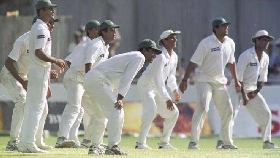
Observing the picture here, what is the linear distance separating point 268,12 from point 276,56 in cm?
186

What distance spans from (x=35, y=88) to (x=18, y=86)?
236 centimetres

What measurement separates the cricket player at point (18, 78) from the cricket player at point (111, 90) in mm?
1495

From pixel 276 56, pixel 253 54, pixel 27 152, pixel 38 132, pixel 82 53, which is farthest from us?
pixel 276 56

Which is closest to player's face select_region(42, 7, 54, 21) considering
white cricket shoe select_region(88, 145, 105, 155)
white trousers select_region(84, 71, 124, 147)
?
white trousers select_region(84, 71, 124, 147)

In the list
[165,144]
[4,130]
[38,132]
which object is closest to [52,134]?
[4,130]

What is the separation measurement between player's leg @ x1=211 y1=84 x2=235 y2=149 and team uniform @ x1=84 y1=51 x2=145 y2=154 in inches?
150

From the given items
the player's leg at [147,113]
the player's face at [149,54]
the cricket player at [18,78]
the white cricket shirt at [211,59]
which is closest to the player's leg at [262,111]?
the white cricket shirt at [211,59]

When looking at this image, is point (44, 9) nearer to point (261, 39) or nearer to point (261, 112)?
point (261, 39)

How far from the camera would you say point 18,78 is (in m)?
16.3

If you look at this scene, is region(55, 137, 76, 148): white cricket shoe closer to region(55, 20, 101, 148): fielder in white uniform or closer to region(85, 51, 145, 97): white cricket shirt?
region(55, 20, 101, 148): fielder in white uniform

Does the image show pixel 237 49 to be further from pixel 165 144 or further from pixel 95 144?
pixel 95 144

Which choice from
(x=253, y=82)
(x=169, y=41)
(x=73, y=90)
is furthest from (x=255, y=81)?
(x=73, y=90)

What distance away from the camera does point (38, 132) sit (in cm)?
1630

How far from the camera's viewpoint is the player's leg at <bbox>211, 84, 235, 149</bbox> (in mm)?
18500
